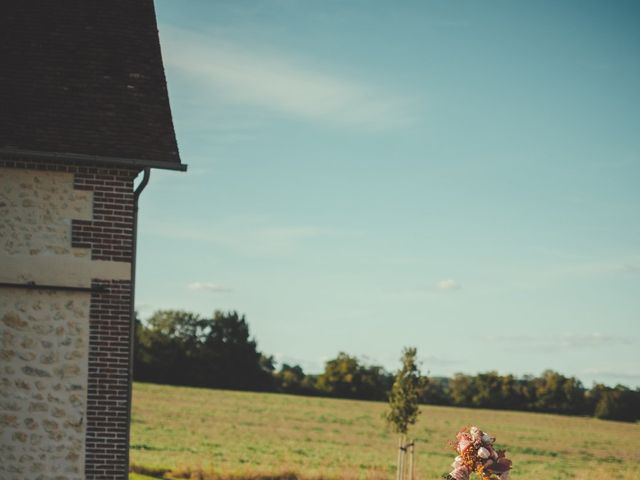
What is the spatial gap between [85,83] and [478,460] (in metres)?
7.86

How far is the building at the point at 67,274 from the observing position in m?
10.9

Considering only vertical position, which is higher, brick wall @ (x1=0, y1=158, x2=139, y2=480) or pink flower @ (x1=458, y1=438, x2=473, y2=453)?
brick wall @ (x1=0, y1=158, x2=139, y2=480)

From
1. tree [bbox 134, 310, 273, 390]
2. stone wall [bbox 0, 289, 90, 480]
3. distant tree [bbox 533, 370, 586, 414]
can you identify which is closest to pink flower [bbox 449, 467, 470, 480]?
stone wall [bbox 0, 289, 90, 480]

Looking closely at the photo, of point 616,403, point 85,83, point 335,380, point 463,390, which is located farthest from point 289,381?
point 85,83

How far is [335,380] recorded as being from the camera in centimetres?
7388

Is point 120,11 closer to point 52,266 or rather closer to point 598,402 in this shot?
point 52,266

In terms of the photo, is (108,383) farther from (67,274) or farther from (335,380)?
(335,380)

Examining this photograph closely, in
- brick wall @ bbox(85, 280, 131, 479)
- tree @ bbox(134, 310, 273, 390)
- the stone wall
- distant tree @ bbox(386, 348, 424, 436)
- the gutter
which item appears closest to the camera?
the stone wall

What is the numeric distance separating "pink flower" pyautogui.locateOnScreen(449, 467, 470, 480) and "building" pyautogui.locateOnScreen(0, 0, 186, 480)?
14.7 ft

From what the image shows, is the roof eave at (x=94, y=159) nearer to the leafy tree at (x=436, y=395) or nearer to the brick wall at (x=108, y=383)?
the brick wall at (x=108, y=383)

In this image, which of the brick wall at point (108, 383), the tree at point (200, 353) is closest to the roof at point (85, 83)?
the brick wall at point (108, 383)

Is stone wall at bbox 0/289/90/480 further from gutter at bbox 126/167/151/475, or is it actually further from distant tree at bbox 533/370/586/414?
distant tree at bbox 533/370/586/414

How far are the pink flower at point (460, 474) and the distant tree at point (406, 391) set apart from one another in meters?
12.8

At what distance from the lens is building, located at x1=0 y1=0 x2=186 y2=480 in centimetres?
1093
